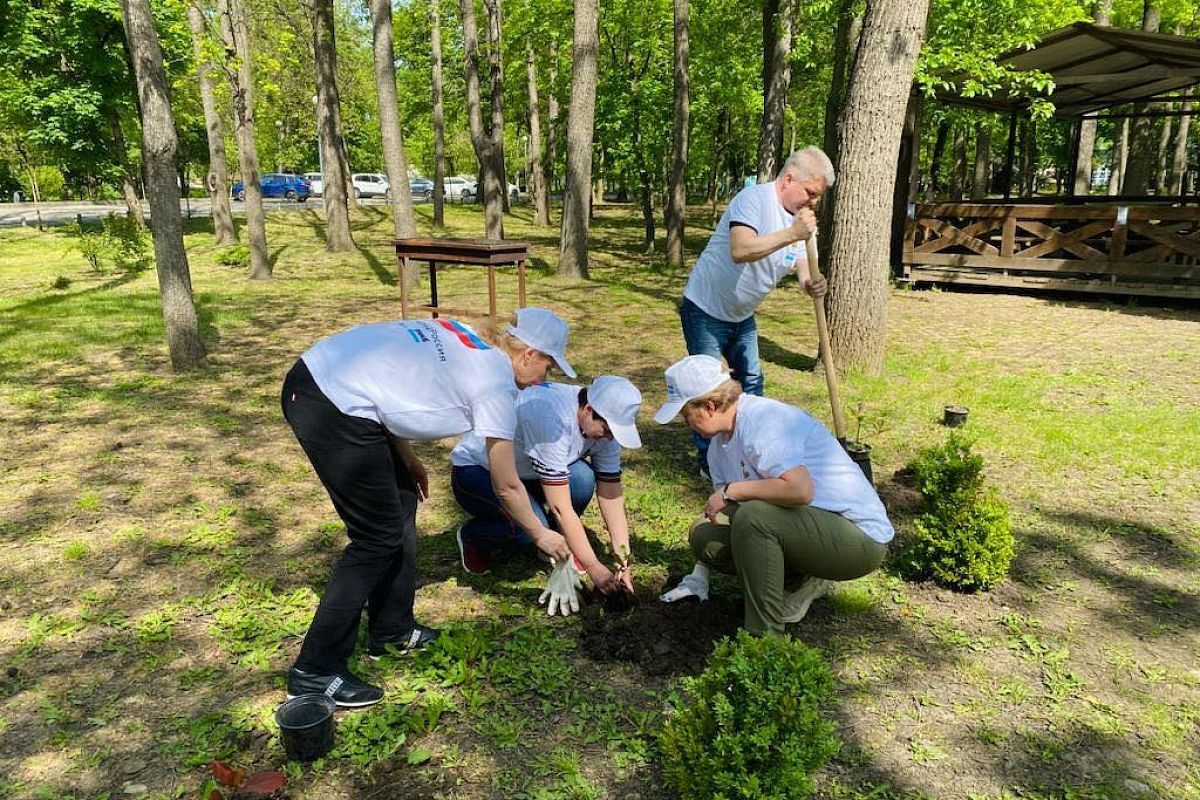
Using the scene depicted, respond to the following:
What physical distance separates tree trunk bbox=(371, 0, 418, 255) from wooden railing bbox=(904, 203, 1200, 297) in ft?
26.7

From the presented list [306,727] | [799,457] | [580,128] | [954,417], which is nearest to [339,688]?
[306,727]

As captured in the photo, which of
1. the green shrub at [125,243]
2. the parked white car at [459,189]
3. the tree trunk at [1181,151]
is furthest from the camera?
the parked white car at [459,189]

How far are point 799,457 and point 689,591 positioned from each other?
35.0 inches

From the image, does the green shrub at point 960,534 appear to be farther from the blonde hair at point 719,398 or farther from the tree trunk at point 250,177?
the tree trunk at point 250,177

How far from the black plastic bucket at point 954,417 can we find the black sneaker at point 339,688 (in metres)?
4.59

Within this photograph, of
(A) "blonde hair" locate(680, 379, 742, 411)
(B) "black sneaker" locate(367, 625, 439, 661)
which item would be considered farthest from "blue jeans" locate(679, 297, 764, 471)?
(B) "black sneaker" locate(367, 625, 439, 661)

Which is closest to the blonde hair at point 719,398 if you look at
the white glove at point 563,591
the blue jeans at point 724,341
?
the white glove at point 563,591

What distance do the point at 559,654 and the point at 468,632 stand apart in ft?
1.27

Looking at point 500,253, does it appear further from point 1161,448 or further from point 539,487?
point 1161,448

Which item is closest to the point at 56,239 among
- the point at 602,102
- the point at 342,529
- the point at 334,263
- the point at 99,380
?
the point at 334,263

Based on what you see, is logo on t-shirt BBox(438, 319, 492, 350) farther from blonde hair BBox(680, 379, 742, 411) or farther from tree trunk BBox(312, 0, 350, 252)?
tree trunk BBox(312, 0, 350, 252)

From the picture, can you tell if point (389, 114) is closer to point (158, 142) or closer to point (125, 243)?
point (158, 142)

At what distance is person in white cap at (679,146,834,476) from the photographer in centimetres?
405

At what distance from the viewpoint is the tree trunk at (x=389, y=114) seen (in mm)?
11672
